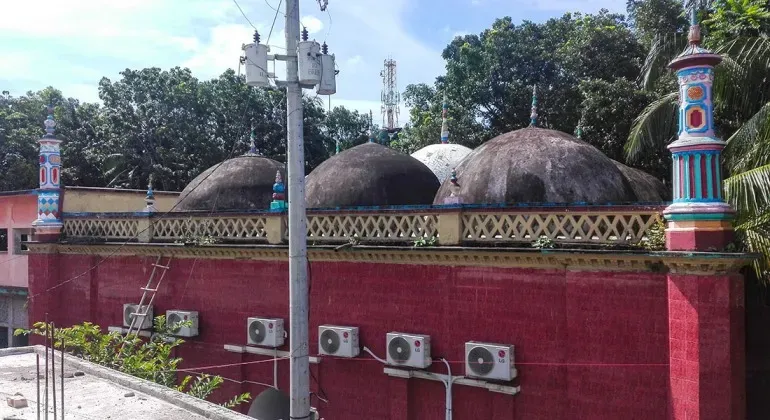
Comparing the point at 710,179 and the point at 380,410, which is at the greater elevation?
Result: the point at 710,179

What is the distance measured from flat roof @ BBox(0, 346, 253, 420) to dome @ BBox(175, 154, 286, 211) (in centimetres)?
485

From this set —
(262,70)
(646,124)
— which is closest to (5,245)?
(262,70)

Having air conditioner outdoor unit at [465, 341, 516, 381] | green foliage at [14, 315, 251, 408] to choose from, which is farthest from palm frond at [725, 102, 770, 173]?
green foliage at [14, 315, 251, 408]

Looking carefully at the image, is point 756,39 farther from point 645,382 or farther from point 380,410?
point 380,410

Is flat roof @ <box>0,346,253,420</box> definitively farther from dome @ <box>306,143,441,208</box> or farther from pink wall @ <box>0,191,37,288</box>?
pink wall @ <box>0,191,37,288</box>

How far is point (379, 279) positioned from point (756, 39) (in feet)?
22.3

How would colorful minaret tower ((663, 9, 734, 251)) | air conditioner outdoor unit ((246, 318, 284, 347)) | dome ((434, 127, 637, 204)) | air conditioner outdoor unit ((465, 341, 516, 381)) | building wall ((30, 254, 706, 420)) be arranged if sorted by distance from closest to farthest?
colorful minaret tower ((663, 9, 734, 251))
building wall ((30, 254, 706, 420))
air conditioner outdoor unit ((465, 341, 516, 381))
dome ((434, 127, 637, 204))
air conditioner outdoor unit ((246, 318, 284, 347))

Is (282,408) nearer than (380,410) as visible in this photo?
No

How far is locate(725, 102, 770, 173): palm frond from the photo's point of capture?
8352 mm

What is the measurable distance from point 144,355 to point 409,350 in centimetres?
409

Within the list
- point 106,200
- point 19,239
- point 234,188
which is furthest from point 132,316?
point 19,239

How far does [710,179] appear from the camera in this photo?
21.0 ft

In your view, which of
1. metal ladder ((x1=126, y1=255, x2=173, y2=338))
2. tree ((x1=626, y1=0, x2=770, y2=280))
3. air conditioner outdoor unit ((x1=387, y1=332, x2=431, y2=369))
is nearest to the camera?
tree ((x1=626, y1=0, x2=770, y2=280))

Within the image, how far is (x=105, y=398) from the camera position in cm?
693
